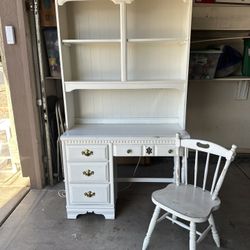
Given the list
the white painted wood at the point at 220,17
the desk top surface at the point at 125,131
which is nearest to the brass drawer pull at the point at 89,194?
the desk top surface at the point at 125,131

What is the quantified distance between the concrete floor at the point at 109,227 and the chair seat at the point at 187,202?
0.42 metres

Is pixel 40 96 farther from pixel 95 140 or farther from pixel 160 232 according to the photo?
pixel 160 232

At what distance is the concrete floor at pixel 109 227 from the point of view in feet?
5.86

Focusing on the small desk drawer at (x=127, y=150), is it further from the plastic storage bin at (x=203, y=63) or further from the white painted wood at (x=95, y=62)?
the plastic storage bin at (x=203, y=63)

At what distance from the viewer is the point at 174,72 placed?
6.99 ft

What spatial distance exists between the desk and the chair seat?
0.31m

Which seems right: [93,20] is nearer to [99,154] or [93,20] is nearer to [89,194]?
[99,154]

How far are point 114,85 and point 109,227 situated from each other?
114 cm

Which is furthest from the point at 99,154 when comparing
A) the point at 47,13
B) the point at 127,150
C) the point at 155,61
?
the point at 47,13

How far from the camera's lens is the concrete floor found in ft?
5.86

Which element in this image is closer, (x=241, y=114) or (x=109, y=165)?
(x=109, y=165)

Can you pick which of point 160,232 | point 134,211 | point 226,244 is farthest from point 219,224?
point 134,211

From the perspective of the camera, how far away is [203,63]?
251cm

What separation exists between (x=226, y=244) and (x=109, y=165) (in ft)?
3.38
